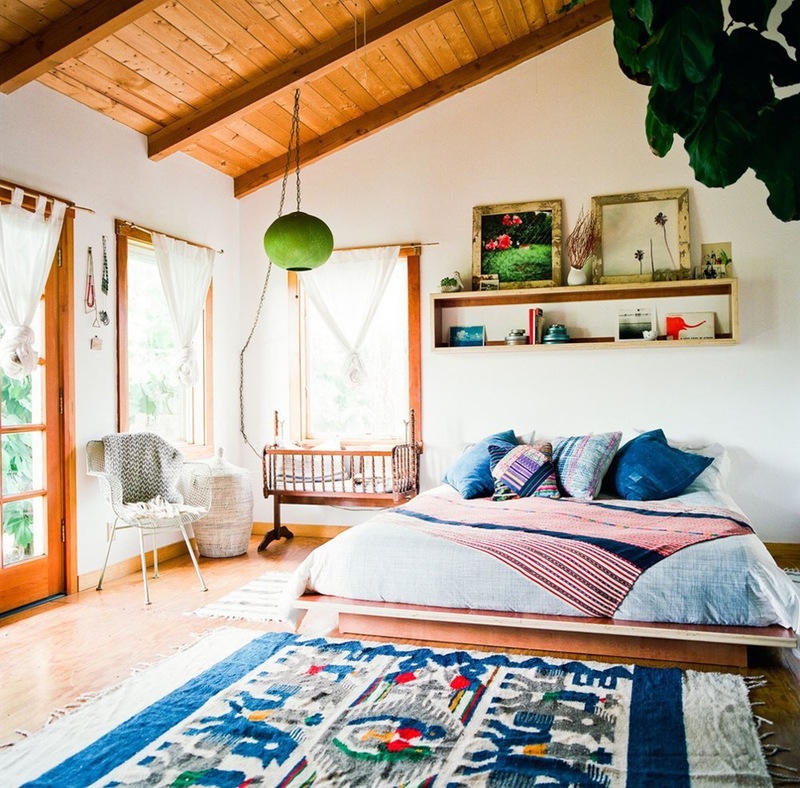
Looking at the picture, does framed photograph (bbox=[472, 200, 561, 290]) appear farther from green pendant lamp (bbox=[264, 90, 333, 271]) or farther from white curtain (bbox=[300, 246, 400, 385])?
green pendant lamp (bbox=[264, 90, 333, 271])

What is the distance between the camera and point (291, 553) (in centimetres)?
501

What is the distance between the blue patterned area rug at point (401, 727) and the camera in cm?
207

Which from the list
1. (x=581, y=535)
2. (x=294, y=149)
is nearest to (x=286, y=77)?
(x=294, y=149)

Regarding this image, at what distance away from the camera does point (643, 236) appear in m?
4.88

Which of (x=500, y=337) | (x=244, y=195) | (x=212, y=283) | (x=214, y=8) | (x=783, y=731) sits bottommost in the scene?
(x=783, y=731)

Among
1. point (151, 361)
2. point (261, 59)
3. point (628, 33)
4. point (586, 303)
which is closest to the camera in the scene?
point (628, 33)

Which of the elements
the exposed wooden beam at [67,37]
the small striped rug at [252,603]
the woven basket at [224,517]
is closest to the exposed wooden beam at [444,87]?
the exposed wooden beam at [67,37]

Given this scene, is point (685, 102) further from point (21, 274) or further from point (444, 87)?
point (444, 87)

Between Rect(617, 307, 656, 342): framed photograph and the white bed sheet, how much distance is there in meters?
2.03

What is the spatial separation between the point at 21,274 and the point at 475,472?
269cm

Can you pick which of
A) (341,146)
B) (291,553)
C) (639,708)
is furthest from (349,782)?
(341,146)

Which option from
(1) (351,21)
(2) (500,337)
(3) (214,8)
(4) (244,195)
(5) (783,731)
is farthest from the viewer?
(4) (244,195)

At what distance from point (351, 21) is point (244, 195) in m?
1.88

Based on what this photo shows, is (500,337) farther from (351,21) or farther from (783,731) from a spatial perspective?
(783,731)
